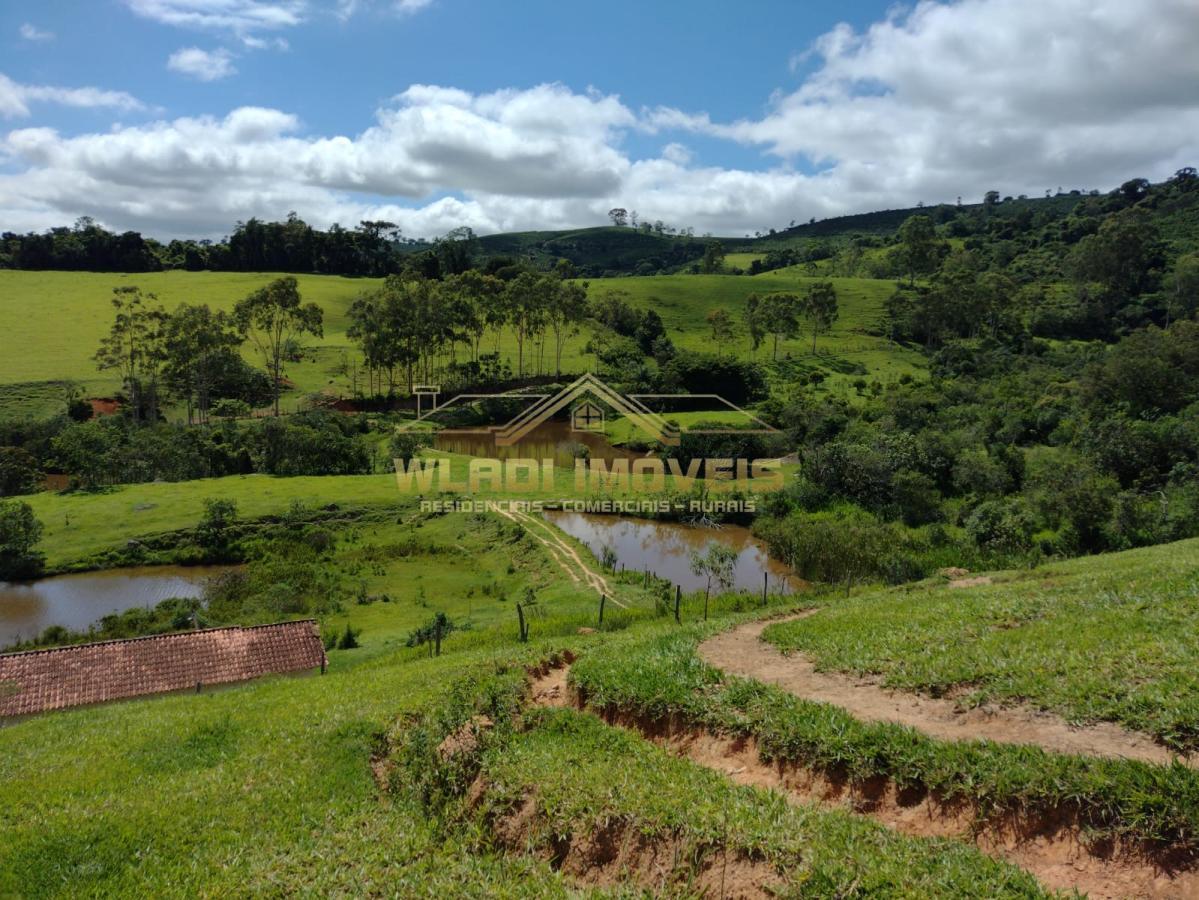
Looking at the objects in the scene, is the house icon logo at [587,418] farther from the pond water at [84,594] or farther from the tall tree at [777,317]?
the pond water at [84,594]

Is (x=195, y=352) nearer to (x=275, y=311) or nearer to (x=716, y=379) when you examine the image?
(x=275, y=311)

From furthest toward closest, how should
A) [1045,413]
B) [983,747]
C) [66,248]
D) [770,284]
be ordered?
[770,284], [66,248], [1045,413], [983,747]

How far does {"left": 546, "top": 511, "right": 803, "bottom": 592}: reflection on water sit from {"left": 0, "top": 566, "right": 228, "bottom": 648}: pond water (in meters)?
14.0

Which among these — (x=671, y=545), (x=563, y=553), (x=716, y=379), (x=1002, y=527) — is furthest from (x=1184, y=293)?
(x=563, y=553)

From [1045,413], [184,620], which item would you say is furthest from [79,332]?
[1045,413]

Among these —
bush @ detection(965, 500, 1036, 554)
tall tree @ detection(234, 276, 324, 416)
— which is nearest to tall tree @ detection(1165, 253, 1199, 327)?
bush @ detection(965, 500, 1036, 554)

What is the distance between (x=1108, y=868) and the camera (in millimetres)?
5477

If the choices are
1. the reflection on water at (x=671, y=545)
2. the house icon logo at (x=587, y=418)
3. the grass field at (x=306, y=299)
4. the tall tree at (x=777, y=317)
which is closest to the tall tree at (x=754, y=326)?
the tall tree at (x=777, y=317)

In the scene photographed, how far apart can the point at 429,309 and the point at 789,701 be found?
5374cm

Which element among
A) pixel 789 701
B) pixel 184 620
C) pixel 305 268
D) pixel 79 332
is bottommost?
pixel 184 620

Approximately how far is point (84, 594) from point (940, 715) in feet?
85.4

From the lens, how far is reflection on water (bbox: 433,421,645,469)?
45.5 metres

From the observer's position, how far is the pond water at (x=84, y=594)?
21.7m

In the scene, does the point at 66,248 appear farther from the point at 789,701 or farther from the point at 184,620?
the point at 789,701
